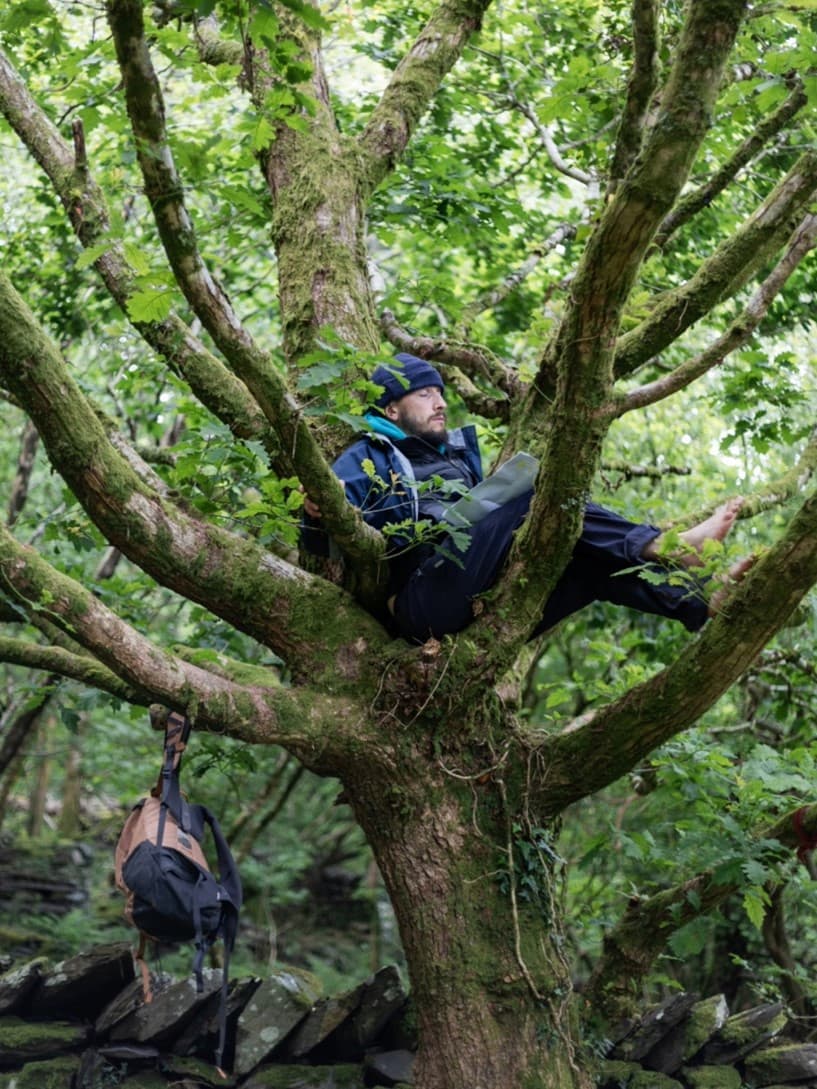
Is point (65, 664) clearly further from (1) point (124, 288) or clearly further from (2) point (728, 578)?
(2) point (728, 578)

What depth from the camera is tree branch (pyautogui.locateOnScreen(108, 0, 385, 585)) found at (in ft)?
8.88

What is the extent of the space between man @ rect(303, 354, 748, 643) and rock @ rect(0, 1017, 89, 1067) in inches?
93.3

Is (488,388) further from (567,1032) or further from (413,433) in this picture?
(567,1032)

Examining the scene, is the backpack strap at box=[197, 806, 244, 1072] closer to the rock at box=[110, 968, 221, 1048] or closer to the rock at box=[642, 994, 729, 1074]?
the rock at box=[110, 968, 221, 1048]

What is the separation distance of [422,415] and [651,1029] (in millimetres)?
2874

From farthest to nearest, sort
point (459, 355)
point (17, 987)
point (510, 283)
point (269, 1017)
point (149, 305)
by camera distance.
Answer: point (510, 283) → point (459, 355) → point (17, 987) → point (269, 1017) → point (149, 305)

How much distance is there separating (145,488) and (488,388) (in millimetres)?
3439

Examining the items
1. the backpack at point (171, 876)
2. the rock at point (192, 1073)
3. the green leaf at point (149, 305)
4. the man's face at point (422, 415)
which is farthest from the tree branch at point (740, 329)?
the rock at point (192, 1073)

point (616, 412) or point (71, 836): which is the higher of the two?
point (71, 836)

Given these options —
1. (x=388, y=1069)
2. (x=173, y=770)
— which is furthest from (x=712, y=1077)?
(x=173, y=770)

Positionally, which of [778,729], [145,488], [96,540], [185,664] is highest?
[778,729]

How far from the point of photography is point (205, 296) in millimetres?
3215

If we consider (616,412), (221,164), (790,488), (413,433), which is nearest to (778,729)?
(790,488)

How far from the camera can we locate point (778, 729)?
7633 mm
